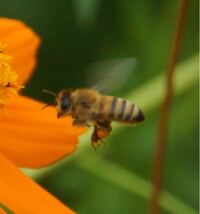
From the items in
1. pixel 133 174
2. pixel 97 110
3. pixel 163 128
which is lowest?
pixel 133 174

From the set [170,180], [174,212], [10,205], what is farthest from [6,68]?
[170,180]

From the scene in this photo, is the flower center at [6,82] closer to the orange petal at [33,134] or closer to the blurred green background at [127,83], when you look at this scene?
the orange petal at [33,134]

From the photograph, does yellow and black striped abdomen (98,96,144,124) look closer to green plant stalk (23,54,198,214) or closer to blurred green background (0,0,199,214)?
green plant stalk (23,54,198,214)

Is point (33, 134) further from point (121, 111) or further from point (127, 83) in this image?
point (127, 83)

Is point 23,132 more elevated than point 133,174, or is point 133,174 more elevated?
point 23,132

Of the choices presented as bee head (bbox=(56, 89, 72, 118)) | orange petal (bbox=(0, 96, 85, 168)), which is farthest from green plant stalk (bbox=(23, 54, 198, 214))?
bee head (bbox=(56, 89, 72, 118))

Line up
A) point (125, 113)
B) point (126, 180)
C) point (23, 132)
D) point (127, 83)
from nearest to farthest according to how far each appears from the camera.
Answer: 1. point (125, 113)
2. point (23, 132)
3. point (126, 180)
4. point (127, 83)

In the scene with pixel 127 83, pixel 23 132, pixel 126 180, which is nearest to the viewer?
pixel 23 132

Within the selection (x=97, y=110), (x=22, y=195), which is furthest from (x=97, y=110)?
(x=22, y=195)

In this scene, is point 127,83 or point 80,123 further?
point 127,83

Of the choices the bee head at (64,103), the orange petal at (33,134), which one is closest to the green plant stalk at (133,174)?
the orange petal at (33,134)
